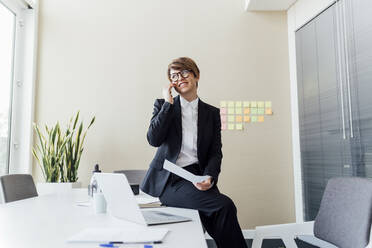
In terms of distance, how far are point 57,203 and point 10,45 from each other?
276 centimetres

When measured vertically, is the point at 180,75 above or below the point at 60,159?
above

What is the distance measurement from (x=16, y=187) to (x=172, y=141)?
1181 mm

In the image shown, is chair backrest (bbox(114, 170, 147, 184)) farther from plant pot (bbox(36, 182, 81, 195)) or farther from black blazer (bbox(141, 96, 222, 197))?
black blazer (bbox(141, 96, 222, 197))

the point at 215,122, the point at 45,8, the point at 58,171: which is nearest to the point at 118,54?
the point at 45,8

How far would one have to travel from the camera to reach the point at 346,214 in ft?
5.19

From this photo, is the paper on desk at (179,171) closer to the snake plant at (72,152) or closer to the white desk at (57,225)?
the white desk at (57,225)

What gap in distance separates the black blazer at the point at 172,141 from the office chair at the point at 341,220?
52cm

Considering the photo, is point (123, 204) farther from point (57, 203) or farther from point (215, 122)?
point (215, 122)

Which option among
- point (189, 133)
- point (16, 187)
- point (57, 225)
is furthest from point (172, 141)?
point (16, 187)

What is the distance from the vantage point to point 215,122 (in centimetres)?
220

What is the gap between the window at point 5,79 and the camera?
355 centimetres

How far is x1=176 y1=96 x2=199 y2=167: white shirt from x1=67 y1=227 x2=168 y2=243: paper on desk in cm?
88

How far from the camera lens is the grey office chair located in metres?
1.46

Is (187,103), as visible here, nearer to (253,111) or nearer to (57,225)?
(57,225)
